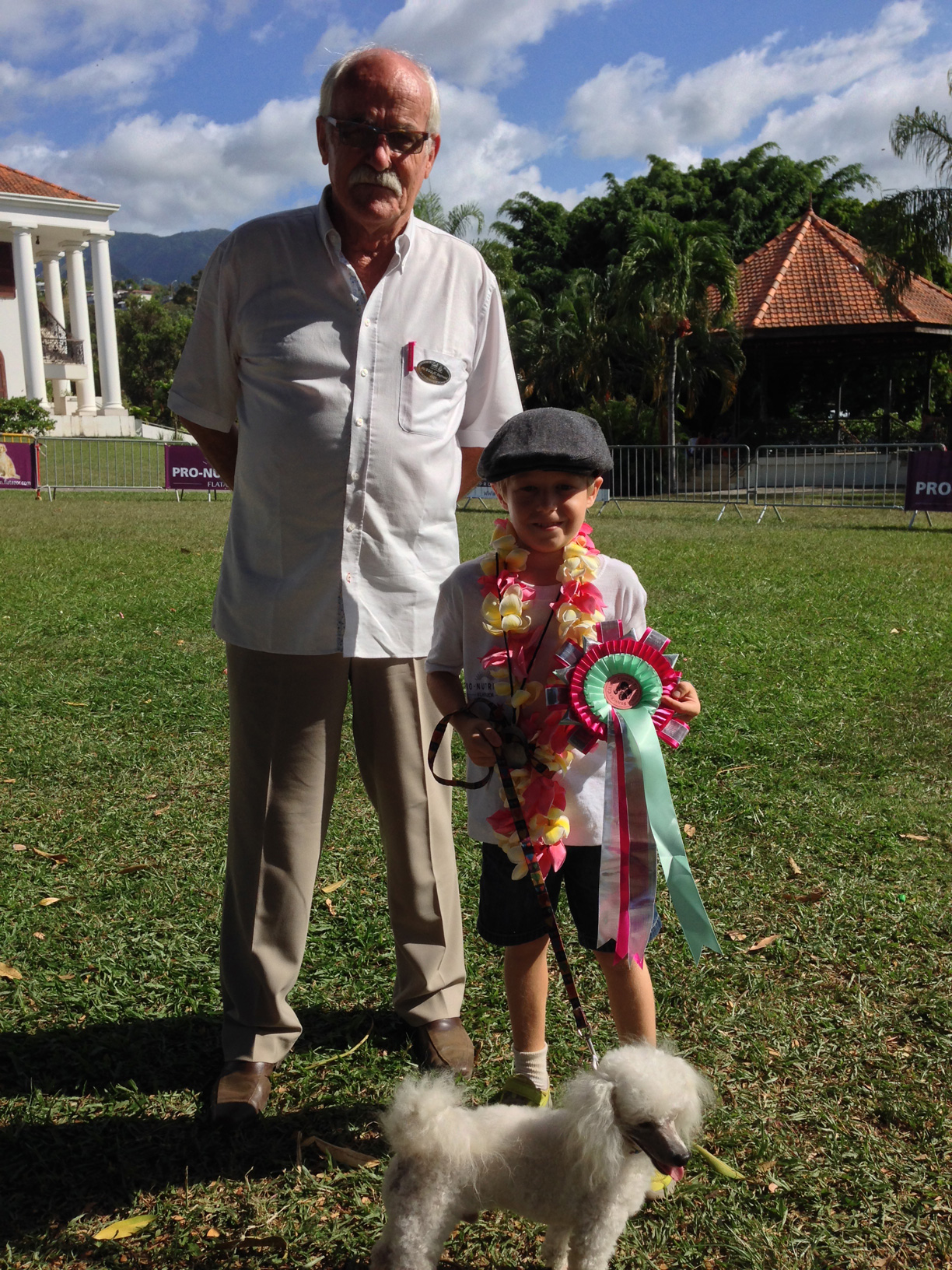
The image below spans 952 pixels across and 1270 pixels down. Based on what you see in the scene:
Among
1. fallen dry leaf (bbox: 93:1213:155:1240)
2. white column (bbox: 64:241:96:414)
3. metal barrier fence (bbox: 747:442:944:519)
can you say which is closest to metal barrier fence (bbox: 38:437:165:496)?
metal barrier fence (bbox: 747:442:944:519)

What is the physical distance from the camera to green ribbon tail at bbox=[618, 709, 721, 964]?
2.13 m

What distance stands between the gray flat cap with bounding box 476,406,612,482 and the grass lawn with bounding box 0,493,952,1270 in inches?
62.4

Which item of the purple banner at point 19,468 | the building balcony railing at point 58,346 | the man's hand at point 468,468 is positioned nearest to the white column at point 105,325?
the building balcony railing at point 58,346

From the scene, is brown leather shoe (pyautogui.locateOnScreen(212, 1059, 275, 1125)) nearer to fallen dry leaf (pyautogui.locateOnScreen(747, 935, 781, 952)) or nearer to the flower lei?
the flower lei

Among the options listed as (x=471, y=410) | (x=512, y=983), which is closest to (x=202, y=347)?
(x=471, y=410)

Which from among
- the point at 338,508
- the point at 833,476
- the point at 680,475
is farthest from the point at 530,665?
the point at 833,476

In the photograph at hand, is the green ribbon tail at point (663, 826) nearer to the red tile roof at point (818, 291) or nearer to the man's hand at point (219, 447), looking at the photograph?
the man's hand at point (219, 447)

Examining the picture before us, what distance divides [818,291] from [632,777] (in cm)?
Answer: 2860

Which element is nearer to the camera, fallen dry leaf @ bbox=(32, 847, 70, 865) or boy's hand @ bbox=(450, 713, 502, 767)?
boy's hand @ bbox=(450, 713, 502, 767)

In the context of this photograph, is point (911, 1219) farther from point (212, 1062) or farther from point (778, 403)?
point (778, 403)

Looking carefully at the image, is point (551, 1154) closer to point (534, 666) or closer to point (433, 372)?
point (534, 666)

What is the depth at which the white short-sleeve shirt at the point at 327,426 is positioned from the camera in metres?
2.50

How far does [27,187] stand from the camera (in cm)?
4594

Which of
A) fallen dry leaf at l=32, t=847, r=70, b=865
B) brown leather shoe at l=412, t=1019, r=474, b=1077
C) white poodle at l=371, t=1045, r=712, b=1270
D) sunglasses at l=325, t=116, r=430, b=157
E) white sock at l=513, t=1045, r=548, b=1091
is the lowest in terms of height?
brown leather shoe at l=412, t=1019, r=474, b=1077
